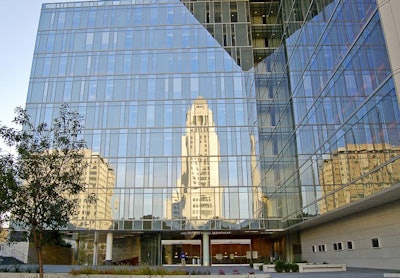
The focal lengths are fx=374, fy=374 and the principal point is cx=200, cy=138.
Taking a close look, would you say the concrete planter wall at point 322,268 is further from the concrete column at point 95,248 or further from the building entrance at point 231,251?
the concrete column at point 95,248

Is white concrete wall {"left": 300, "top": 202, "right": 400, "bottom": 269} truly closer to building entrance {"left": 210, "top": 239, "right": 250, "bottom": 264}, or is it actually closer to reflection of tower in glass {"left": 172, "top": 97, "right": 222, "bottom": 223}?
building entrance {"left": 210, "top": 239, "right": 250, "bottom": 264}

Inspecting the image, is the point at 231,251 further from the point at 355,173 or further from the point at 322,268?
the point at 355,173

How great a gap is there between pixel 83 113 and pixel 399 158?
40196 millimetres

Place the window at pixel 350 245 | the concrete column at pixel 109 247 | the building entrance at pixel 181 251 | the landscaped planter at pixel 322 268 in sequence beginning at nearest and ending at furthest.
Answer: the landscaped planter at pixel 322 268 → the window at pixel 350 245 → the concrete column at pixel 109 247 → the building entrance at pixel 181 251

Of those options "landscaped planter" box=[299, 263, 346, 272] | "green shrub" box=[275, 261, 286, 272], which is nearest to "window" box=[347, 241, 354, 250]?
"landscaped planter" box=[299, 263, 346, 272]

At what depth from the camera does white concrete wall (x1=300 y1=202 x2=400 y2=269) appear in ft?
75.5

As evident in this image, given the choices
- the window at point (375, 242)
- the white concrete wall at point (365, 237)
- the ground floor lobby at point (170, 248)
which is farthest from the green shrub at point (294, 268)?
the ground floor lobby at point (170, 248)

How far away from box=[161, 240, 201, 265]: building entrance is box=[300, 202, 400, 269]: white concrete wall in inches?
642

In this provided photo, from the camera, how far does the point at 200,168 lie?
46.3 m

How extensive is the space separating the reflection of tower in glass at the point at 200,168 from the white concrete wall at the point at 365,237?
43.1 ft

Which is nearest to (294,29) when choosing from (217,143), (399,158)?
(217,143)

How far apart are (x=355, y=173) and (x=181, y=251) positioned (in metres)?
30.0

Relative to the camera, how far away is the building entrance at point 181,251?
47.6 m

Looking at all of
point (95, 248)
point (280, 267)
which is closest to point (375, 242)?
point (280, 267)
